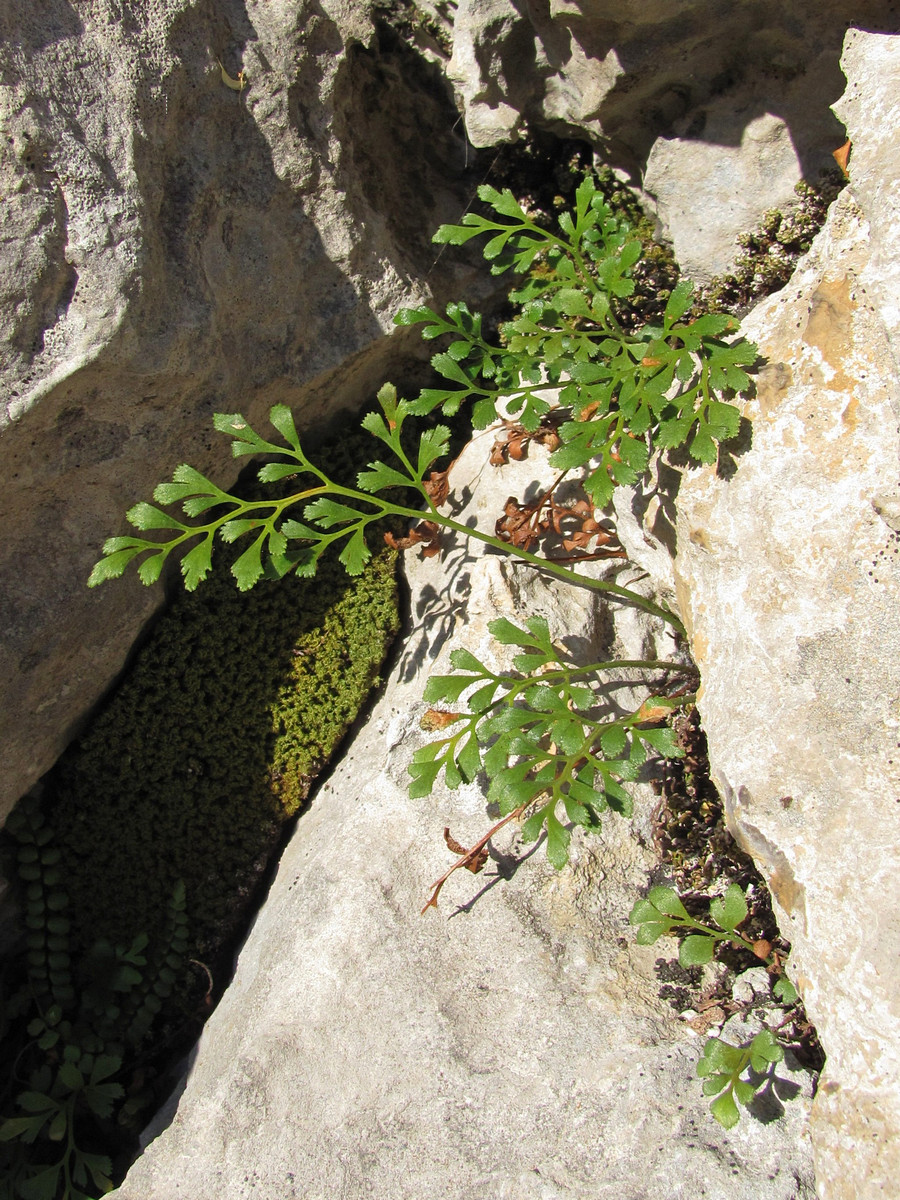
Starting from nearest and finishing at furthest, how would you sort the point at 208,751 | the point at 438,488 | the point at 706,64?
the point at 706,64 < the point at 438,488 < the point at 208,751

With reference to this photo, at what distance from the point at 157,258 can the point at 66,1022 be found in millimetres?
3347

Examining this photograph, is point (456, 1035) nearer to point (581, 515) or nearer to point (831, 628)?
point (831, 628)

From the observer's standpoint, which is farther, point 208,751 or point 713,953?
point 208,751

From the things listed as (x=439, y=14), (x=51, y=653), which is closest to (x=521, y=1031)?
(x=51, y=653)

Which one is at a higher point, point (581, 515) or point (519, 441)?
point (519, 441)

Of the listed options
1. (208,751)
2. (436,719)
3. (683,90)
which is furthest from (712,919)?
(683,90)

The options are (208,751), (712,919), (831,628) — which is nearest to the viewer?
(831,628)

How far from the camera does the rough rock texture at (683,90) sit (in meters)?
3.66

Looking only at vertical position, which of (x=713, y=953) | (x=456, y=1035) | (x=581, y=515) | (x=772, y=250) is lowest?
(x=713, y=953)

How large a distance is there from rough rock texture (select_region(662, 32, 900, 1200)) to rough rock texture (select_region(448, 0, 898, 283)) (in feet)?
2.37

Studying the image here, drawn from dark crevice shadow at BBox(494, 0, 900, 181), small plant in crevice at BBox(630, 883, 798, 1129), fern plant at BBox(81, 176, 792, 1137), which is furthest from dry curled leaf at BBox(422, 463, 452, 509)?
small plant in crevice at BBox(630, 883, 798, 1129)

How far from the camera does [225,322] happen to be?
150 inches

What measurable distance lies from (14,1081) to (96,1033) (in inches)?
16.8

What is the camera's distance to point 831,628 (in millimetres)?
2838
